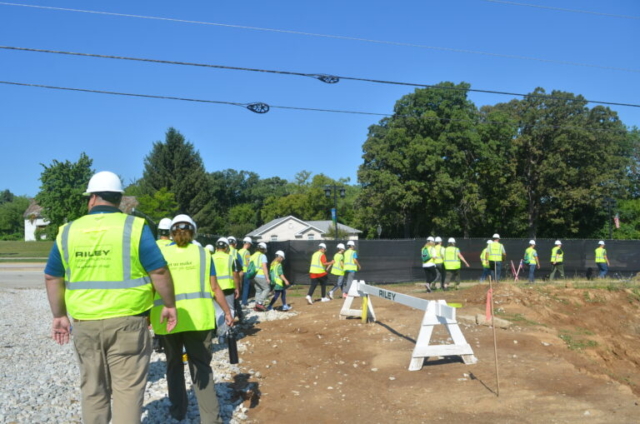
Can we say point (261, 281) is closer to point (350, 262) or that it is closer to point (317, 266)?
point (317, 266)

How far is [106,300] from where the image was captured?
12.6 feet

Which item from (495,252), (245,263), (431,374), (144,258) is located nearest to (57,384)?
(144,258)

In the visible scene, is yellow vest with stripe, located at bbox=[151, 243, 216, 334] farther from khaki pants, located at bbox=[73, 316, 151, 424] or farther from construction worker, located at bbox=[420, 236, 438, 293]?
construction worker, located at bbox=[420, 236, 438, 293]

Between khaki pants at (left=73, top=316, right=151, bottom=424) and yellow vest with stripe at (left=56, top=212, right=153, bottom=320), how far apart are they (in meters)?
0.09

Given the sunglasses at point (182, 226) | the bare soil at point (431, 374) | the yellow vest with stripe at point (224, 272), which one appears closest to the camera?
the sunglasses at point (182, 226)

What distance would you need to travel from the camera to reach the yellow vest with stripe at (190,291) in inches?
192

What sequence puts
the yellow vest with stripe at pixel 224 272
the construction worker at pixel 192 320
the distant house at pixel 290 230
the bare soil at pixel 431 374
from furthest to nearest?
the distant house at pixel 290 230 → the yellow vest with stripe at pixel 224 272 → the bare soil at pixel 431 374 → the construction worker at pixel 192 320

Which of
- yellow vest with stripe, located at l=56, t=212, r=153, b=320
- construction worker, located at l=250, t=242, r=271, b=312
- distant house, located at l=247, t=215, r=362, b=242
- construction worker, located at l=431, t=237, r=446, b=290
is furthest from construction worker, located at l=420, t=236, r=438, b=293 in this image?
distant house, located at l=247, t=215, r=362, b=242

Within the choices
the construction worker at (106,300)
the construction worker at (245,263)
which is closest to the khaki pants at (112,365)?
the construction worker at (106,300)

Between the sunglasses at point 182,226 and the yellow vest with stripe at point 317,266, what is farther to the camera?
the yellow vest with stripe at point 317,266

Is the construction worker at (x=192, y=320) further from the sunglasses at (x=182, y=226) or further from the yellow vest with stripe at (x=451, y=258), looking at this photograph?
the yellow vest with stripe at (x=451, y=258)

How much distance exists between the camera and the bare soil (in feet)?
19.3

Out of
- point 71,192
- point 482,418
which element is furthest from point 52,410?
point 71,192

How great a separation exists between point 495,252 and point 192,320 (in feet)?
57.1
